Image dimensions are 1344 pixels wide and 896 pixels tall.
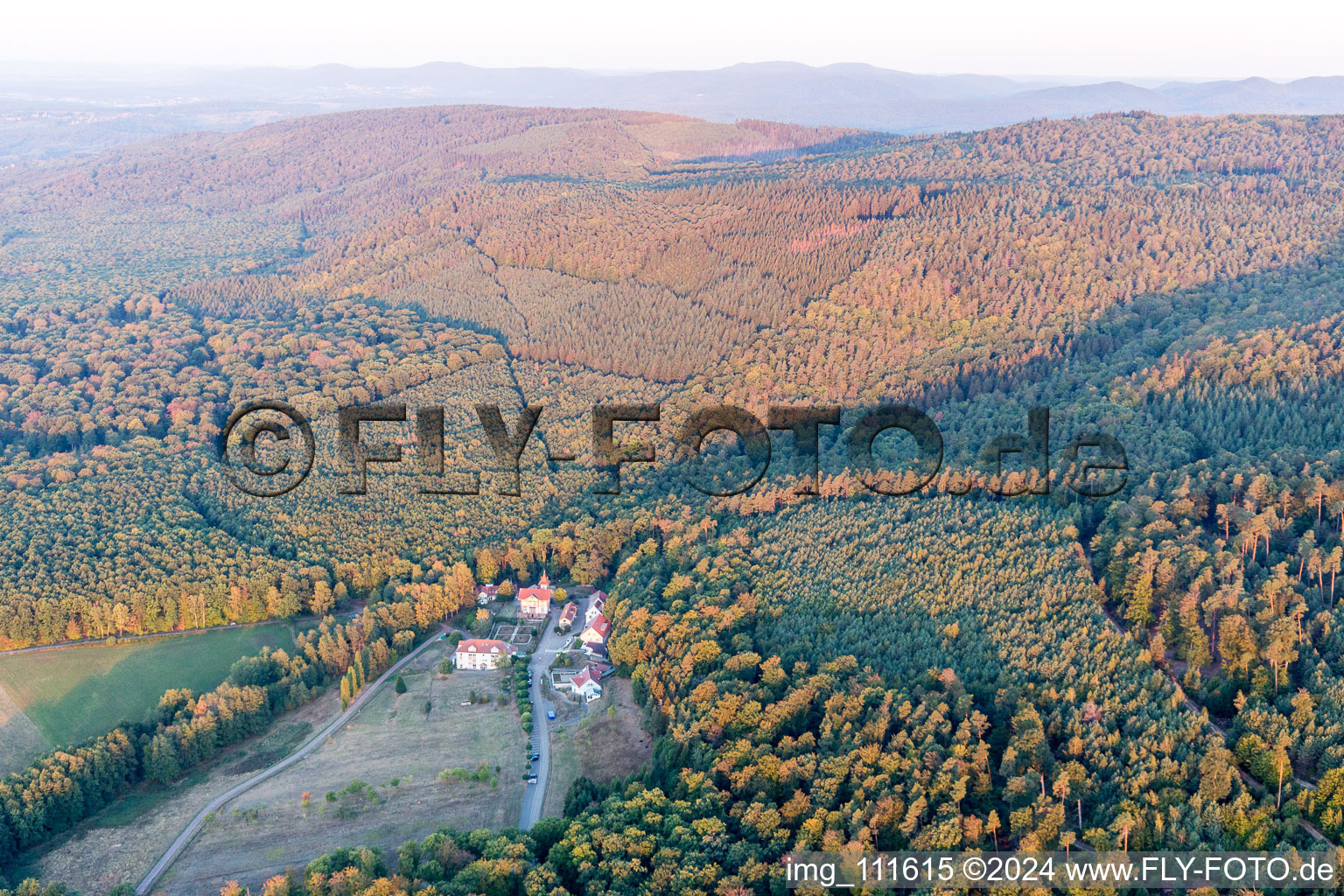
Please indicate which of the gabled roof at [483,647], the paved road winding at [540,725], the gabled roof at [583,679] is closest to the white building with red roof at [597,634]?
the paved road winding at [540,725]

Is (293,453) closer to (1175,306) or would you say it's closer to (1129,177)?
(1175,306)

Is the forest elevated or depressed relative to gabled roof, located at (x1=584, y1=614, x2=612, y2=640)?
elevated

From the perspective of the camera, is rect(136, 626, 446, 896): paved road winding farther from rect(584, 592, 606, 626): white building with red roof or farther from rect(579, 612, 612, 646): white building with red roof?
rect(579, 612, 612, 646): white building with red roof

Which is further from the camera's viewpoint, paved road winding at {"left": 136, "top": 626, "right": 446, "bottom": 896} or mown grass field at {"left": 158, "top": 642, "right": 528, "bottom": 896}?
mown grass field at {"left": 158, "top": 642, "right": 528, "bottom": 896}

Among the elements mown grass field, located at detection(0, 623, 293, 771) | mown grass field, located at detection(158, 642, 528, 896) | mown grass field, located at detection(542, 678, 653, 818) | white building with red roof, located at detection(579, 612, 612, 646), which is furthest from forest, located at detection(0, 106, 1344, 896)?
mown grass field, located at detection(158, 642, 528, 896)

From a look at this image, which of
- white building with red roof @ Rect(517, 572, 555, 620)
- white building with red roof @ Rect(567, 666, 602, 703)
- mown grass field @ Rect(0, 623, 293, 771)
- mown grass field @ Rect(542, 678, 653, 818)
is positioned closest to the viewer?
mown grass field @ Rect(542, 678, 653, 818)

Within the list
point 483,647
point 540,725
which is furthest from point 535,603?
point 540,725
